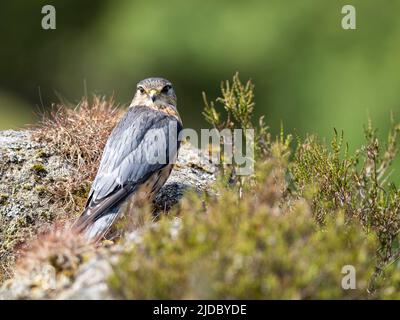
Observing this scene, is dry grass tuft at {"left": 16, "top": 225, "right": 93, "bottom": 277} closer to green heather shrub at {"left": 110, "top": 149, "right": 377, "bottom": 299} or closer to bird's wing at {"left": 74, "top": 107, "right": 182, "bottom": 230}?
green heather shrub at {"left": 110, "top": 149, "right": 377, "bottom": 299}

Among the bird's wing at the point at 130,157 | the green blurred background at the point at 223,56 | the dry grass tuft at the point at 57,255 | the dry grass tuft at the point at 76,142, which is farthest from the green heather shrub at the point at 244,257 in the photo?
the green blurred background at the point at 223,56

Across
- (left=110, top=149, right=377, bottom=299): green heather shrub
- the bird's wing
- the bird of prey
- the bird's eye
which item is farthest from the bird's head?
(left=110, top=149, right=377, bottom=299): green heather shrub

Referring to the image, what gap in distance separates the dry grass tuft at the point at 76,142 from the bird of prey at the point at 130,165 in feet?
0.94

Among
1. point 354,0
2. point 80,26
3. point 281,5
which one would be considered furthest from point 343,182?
point 80,26

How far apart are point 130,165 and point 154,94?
104 cm

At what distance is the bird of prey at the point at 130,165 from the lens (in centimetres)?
599

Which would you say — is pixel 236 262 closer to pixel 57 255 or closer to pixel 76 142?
pixel 57 255

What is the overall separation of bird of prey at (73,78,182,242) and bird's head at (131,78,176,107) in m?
0.15

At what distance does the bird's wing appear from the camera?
603 cm

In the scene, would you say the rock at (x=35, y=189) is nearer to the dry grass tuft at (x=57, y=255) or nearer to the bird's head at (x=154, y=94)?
the dry grass tuft at (x=57, y=255)

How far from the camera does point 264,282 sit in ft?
13.5

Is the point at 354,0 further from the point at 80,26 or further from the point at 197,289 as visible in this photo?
the point at 197,289
